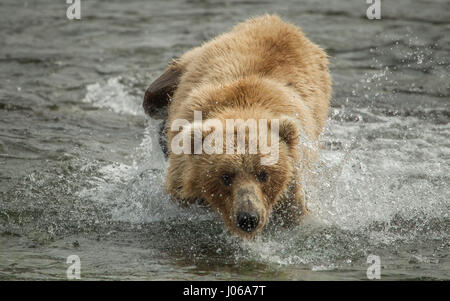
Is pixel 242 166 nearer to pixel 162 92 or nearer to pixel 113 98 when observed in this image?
pixel 162 92

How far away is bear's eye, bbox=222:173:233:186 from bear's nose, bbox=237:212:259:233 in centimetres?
34

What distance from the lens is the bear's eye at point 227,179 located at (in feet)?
20.1

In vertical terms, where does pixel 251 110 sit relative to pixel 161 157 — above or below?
above

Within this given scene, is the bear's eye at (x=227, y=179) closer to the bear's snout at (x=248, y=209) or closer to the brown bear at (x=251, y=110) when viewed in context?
the brown bear at (x=251, y=110)

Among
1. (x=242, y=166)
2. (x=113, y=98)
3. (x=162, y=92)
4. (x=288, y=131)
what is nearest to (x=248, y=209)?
(x=242, y=166)

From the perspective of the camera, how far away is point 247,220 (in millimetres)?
5898

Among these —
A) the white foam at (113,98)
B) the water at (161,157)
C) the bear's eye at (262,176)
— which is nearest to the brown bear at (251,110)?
the bear's eye at (262,176)

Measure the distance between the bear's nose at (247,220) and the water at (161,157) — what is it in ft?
1.23

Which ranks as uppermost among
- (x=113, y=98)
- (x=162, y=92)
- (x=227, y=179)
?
(x=113, y=98)

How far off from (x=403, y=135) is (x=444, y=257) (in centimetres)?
339

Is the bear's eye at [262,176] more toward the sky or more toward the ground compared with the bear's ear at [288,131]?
more toward the ground

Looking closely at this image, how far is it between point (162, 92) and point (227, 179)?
2.42 metres

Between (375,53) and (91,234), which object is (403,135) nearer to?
(375,53)
